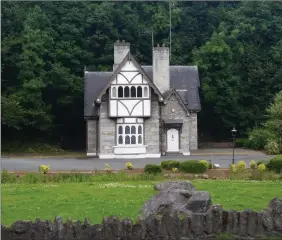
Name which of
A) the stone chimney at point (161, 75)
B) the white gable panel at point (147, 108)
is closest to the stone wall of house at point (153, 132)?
the white gable panel at point (147, 108)

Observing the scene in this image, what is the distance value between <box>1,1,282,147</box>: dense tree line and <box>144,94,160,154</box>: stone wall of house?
10.2m

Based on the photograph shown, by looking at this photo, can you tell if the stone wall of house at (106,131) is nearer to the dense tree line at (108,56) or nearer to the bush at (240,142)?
the dense tree line at (108,56)

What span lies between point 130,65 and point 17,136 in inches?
540

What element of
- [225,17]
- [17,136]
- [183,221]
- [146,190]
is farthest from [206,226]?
[225,17]

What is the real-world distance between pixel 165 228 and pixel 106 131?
26.9 m

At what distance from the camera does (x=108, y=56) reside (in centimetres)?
5412

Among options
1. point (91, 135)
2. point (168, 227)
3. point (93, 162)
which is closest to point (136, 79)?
point (91, 135)

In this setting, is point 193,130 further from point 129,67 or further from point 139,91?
point 129,67

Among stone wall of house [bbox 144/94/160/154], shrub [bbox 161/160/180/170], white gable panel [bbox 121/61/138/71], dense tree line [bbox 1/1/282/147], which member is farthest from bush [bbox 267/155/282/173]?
dense tree line [bbox 1/1/282/147]

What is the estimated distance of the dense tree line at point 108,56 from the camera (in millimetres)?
48594

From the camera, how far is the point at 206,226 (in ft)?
48.0

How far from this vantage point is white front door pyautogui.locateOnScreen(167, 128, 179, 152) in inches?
1670

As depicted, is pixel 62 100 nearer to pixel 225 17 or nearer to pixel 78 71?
pixel 78 71

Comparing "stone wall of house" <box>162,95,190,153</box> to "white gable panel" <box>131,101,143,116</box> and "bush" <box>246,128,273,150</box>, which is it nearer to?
"white gable panel" <box>131,101,143,116</box>
